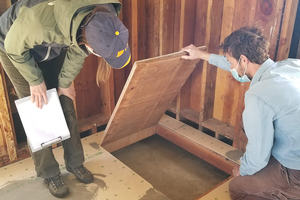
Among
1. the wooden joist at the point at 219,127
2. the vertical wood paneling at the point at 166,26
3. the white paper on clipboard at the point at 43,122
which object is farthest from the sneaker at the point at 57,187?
the vertical wood paneling at the point at 166,26

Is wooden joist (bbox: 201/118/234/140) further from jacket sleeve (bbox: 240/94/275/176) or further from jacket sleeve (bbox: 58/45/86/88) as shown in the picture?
jacket sleeve (bbox: 58/45/86/88)

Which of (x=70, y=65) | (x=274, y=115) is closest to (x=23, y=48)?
(x=70, y=65)

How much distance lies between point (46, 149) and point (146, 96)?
0.83 meters

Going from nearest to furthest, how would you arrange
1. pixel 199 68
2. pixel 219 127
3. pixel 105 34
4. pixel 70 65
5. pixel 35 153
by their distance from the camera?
pixel 105 34 < pixel 70 65 < pixel 35 153 < pixel 219 127 < pixel 199 68

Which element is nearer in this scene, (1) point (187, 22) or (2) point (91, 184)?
(2) point (91, 184)

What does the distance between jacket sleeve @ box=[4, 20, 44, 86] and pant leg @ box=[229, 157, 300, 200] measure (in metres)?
1.32

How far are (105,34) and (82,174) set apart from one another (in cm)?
110

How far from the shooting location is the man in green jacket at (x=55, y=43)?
1.19m

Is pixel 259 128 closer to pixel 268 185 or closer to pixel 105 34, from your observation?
pixel 268 185

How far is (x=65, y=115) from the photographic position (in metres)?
1.78

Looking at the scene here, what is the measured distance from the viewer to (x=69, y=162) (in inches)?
74.0

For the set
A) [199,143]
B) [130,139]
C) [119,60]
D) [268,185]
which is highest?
[119,60]

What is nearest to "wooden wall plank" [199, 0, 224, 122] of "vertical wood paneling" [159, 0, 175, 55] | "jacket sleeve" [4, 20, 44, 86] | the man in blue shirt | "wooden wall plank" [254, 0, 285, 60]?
"wooden wall plank" [254, 0, 285, 60]

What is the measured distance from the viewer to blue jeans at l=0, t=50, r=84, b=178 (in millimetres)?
1604
